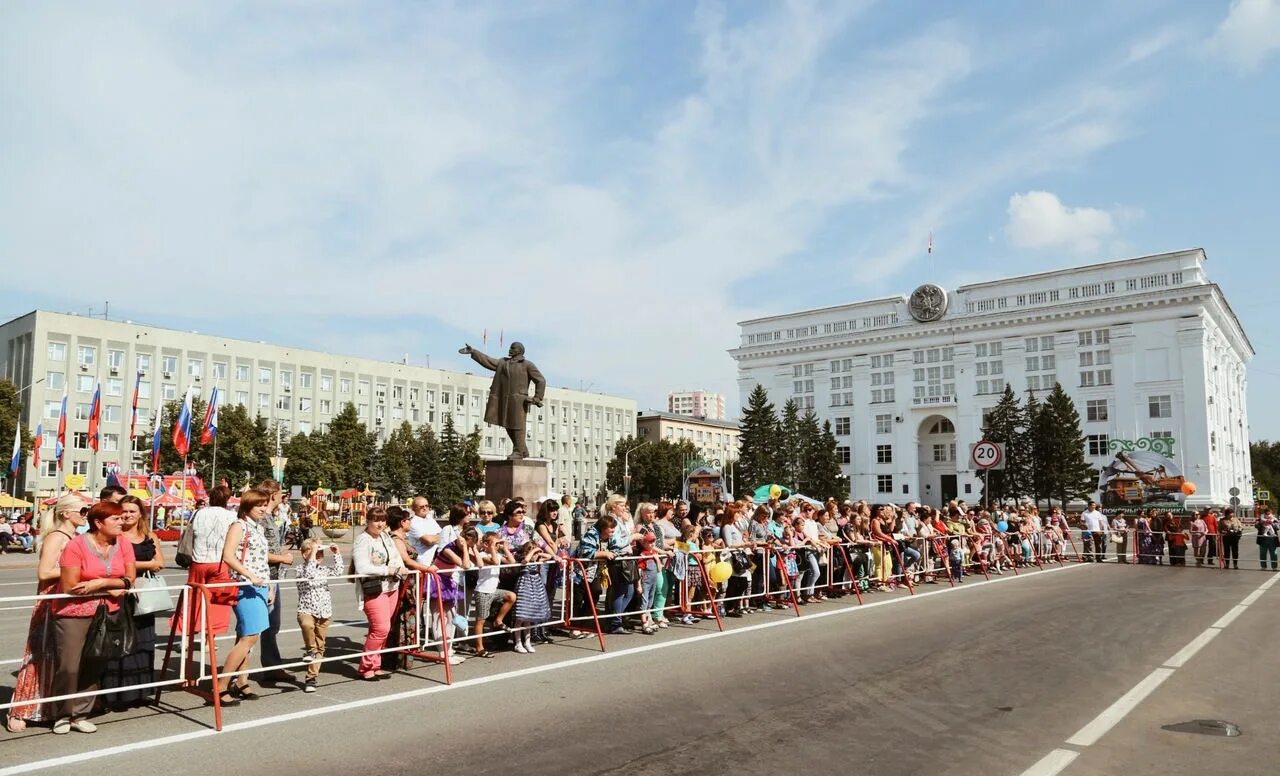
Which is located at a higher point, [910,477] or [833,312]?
[833,312]

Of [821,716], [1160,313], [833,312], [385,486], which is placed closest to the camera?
[821,716]

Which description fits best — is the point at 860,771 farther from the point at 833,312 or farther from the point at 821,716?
the point at 833,312

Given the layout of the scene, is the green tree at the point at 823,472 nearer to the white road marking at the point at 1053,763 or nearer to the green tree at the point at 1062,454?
the green tree at the point at 1062,454

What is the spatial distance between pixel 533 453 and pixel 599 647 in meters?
105

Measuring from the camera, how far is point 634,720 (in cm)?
725

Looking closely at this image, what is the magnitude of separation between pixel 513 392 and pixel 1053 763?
1521 cm

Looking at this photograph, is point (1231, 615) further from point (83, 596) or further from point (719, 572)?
point (83, 596)

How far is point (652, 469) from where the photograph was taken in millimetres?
115562

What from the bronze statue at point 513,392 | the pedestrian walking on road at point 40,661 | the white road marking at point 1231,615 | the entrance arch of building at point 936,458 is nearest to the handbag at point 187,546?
the pedestrian walking on road at point 40,661

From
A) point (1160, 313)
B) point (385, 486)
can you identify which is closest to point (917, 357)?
point (1160, 313)

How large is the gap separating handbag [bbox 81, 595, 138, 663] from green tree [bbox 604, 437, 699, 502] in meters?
106

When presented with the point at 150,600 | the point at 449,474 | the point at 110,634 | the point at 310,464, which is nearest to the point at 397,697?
the point at 150,600

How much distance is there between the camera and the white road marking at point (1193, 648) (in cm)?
1005

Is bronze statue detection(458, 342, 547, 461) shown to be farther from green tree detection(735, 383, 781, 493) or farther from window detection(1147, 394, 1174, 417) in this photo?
window detection(1147, 394, 1174, 417)
